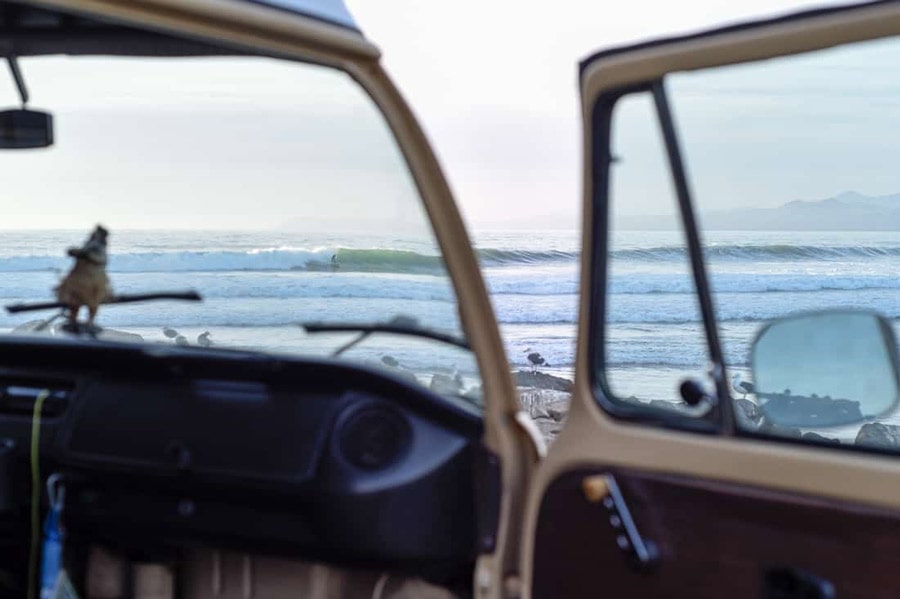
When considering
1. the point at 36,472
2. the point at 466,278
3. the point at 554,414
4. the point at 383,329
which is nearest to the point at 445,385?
the point at 383,329

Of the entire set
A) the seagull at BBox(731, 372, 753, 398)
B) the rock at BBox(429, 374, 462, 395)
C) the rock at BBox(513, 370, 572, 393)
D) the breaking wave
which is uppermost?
the breaking wave

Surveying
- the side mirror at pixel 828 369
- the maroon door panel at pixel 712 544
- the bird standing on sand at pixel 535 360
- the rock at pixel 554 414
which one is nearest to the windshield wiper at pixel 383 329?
the maroon door panel at pixel 712 544

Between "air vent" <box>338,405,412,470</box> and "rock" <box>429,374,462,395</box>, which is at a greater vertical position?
"rock" <box>429,374,462,395</box>

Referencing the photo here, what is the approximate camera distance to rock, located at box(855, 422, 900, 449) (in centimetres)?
218

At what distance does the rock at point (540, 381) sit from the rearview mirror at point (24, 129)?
2.30m

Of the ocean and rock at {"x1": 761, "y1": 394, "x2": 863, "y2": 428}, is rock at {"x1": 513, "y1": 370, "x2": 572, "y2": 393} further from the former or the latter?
rock at {"x1": 761, "y1": 394, "x2": 863, "y2": 428}

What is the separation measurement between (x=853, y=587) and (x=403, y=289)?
4.14 feet

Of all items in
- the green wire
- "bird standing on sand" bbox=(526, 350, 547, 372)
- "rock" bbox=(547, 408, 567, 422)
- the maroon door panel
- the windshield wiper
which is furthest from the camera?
"bird standing on sand" bbox=(526, 350, 547, 372)

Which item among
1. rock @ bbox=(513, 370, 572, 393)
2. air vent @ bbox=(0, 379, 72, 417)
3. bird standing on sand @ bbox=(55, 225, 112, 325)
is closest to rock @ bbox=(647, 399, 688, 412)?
bird standing on sand @ bbox=(55, 225, 112, 325)

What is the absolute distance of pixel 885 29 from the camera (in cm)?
202

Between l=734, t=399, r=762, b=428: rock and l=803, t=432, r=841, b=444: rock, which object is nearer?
l=803, t=432, r=841, b=444: rock

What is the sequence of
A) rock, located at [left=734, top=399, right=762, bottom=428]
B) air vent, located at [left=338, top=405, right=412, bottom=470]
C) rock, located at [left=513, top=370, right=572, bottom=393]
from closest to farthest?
rock, located at [left=734, top=399, right=762, bottom=428] < air vent, located at [left=338, top=405, right=412, bottom=470] < rock, located at [left=513, top=370, right=572, bottom=393]

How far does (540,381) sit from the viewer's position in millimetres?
5117

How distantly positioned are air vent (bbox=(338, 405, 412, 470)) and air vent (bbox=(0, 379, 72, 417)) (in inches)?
35.5
